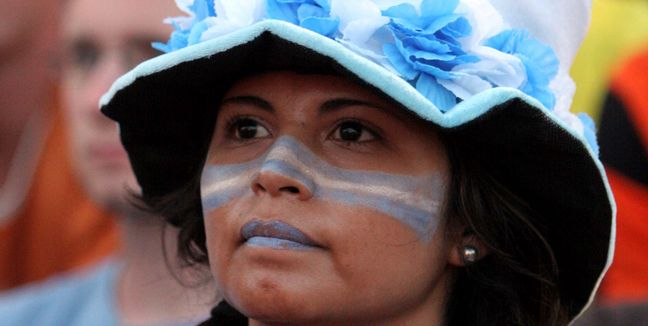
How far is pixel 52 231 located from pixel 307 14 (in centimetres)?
307

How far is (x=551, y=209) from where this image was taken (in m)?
3.45

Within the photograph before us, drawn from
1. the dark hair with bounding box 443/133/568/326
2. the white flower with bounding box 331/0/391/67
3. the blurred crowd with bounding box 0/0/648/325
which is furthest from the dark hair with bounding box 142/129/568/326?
the blurred crowd with bounding box 0/0/648/325

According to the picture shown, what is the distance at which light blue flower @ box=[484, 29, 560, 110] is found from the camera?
3334mm

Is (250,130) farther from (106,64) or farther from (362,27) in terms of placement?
(106,64)

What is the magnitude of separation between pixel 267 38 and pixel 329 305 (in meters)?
0.57

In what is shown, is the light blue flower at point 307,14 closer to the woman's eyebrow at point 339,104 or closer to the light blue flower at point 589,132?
the woman's eyebrow at point 339,104

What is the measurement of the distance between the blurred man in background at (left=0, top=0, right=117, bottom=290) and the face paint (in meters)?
2.73

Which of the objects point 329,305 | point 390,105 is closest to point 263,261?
point 329,305

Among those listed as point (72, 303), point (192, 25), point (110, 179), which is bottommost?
point (72, 303)

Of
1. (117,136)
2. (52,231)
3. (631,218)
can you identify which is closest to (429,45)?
(631,218)

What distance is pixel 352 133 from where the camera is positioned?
3.31 m

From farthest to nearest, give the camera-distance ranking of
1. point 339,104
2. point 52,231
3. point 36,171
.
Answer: point 36,171
point 52,231
point 339,104

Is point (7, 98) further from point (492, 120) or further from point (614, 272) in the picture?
point (492, 120)

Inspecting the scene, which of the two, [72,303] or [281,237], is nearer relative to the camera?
[281,237]
